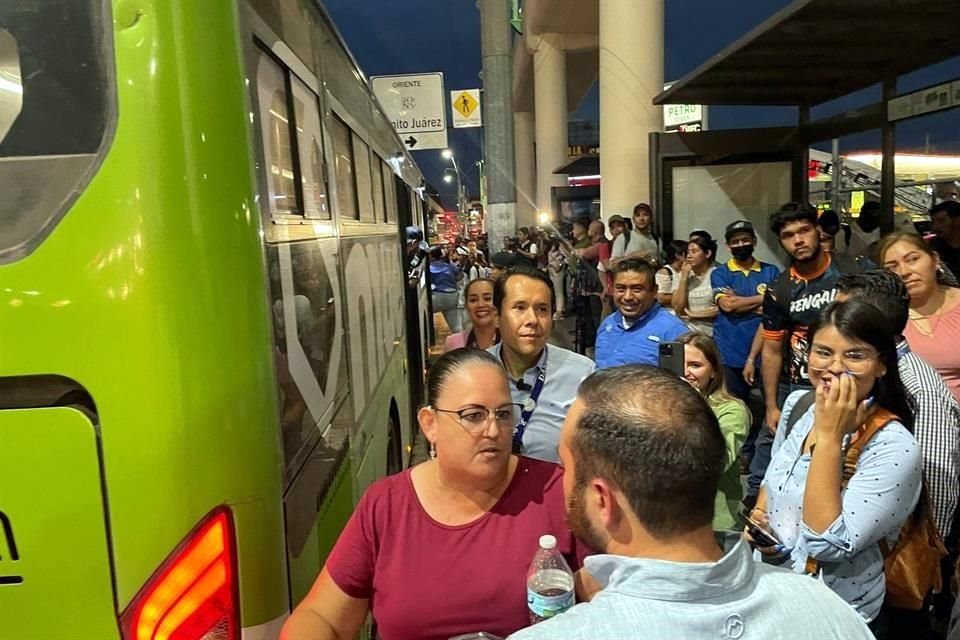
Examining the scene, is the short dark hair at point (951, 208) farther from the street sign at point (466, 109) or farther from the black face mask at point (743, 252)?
the street sign at point (466, 109)

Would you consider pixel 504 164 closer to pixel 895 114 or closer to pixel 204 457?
pixel 895 114

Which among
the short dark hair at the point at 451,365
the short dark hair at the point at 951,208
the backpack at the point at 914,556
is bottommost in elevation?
the backpack at the point at 914,556

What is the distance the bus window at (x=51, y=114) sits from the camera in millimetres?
1809

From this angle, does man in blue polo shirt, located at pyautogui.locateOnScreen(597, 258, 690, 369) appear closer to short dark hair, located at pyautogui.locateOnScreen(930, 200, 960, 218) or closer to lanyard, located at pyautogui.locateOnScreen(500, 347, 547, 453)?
lanyard, located at pyautogui.locateOnScreen(500, 347, 547, 453)

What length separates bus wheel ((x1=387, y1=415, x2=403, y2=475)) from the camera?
194 inches

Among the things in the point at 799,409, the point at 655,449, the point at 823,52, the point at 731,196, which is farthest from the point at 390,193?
the point at 655,449

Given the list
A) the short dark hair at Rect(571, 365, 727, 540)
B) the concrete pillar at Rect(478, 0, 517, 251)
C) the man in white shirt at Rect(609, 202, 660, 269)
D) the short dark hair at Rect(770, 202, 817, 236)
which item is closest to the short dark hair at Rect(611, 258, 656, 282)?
the short dark hair at Rect(770, 202, 817, 236)

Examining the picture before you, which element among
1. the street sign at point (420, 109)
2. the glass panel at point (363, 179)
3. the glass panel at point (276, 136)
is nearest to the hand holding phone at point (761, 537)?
the glass panel at point (276, 136)

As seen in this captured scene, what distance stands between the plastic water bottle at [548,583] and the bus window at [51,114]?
1394mm

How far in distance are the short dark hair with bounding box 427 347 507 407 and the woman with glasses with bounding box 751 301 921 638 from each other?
967 millimetres

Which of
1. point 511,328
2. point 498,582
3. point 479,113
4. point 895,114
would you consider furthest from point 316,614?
point 479,113

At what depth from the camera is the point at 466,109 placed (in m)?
15.2

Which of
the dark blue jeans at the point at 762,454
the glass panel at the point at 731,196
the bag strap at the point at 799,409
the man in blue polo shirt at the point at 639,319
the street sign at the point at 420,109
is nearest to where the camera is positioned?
the bag strap at the point at 799,409

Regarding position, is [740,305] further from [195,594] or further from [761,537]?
[195,594]
